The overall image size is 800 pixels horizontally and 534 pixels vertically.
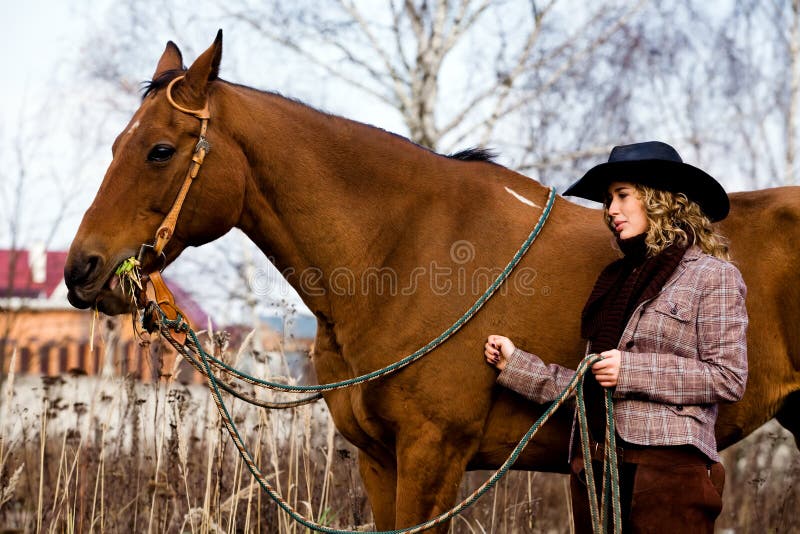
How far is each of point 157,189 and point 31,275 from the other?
587cm

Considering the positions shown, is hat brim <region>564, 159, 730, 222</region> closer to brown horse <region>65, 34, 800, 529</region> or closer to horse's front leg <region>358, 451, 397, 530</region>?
brown horse <region>65, 34, 800, 529</region>

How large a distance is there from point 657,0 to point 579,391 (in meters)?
10.6

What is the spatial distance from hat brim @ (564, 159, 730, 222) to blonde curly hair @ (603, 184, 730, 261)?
0.03m

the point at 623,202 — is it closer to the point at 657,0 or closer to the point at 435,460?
the point at 435,460

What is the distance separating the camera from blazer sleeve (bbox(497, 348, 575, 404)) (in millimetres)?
3025

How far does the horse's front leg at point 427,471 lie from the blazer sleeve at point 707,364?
0.74 m

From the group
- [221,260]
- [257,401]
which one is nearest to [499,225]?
[257,401]

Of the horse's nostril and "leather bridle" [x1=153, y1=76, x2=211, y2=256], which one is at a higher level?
"leather bridle" [x1=153, y1=76, x2=211, y2=256]

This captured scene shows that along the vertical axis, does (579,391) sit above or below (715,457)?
above

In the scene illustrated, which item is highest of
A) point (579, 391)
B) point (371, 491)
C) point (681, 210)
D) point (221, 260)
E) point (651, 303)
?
point (221, 260)

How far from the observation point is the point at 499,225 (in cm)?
338

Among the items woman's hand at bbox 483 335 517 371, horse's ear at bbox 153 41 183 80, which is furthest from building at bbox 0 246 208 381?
woman's hand at bbox 483 335 517 371

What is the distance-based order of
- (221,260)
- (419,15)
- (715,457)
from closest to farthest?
1. (715,457)
2. (419,15)
3. (221,260)

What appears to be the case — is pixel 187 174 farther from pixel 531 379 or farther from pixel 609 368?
pixel 609 368
